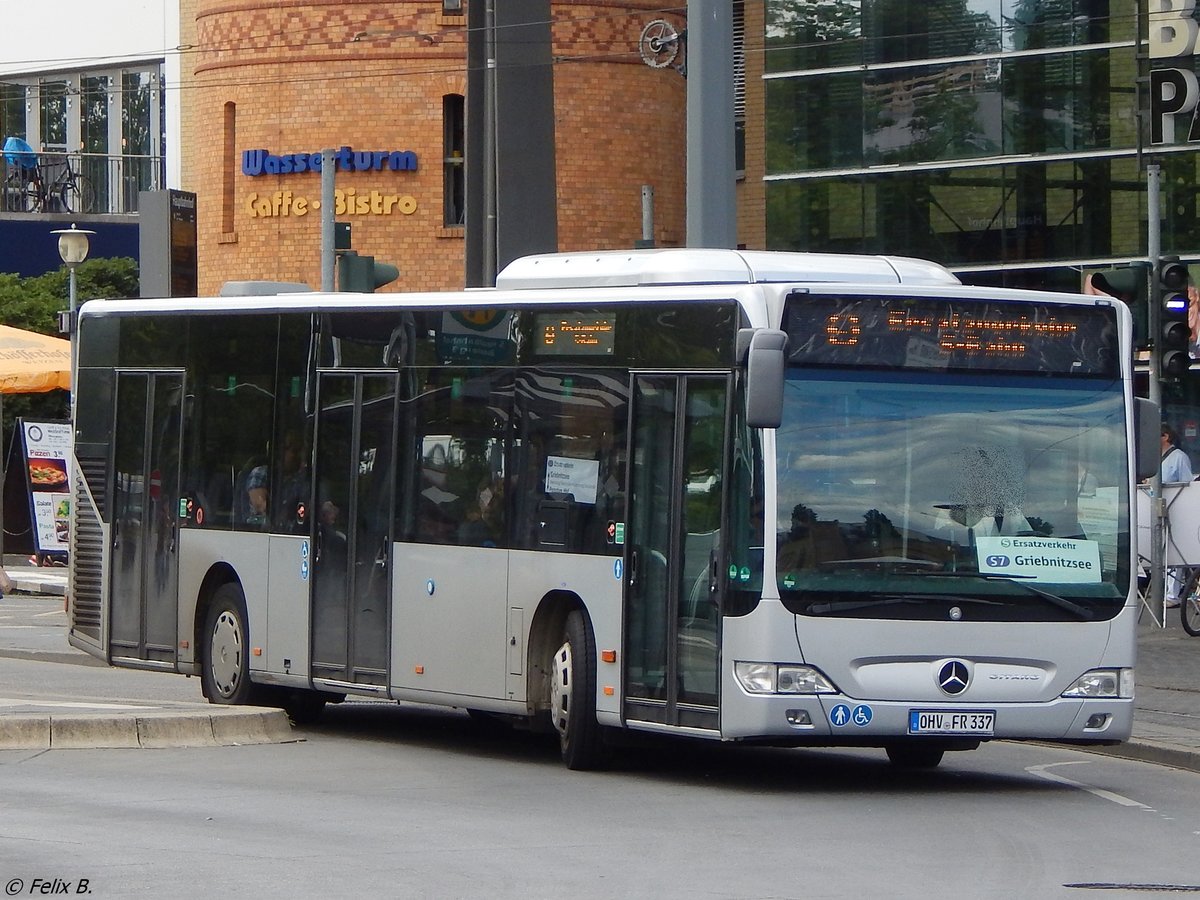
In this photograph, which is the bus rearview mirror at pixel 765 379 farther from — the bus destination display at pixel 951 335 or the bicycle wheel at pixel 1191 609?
the bicycle wheel at pixel 1191 609

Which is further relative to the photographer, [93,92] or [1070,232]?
[93,92]

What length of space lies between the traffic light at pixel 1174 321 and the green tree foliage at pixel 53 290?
2379 centimetres

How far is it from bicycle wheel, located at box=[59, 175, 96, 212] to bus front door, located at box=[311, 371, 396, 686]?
3539 cm

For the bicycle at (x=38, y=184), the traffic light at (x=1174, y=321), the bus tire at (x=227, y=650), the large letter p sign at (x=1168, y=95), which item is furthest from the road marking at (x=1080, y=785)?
the bicycle at (x=38, y=184)

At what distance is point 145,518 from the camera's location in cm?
1627

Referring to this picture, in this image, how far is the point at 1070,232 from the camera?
33.2m

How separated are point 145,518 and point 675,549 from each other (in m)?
5.46

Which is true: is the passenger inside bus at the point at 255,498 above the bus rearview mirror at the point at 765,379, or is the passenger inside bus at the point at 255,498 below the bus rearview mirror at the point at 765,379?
below

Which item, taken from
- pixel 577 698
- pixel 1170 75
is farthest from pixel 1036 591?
pixel 1170 75

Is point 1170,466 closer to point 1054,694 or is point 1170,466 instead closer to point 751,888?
point 1054,694

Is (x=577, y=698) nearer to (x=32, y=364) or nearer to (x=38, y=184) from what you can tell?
(x=32, y=364)

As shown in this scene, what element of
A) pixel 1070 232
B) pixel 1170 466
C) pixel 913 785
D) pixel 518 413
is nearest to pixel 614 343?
pixel 518 413

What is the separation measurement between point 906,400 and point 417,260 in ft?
84.7

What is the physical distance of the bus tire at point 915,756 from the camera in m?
13.5
